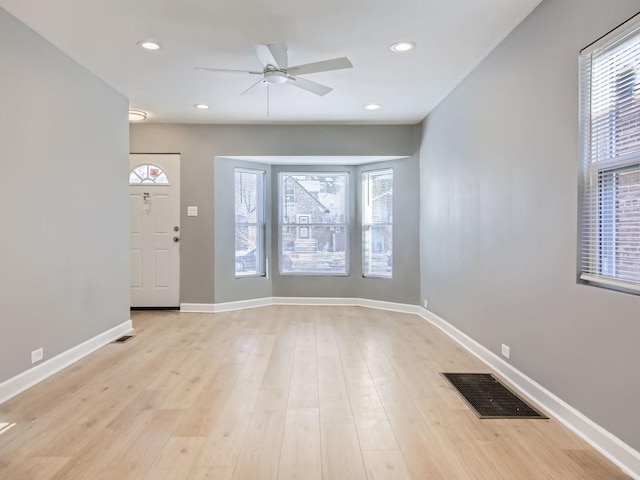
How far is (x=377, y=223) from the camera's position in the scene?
591cm

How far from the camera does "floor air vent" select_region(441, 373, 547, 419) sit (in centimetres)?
246

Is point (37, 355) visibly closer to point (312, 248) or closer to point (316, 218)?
point (312, 248)

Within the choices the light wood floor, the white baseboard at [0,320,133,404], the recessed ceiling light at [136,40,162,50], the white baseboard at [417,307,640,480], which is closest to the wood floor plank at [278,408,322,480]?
the light wood floor

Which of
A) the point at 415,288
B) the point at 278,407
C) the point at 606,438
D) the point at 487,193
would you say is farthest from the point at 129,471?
the point at 415,288

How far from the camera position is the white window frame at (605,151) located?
73.8 inches

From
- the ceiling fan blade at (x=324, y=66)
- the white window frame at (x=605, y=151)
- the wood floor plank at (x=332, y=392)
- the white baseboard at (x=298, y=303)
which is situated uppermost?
the ceiling fan blade at (x=324, y=66)

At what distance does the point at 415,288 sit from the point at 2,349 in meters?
4.39

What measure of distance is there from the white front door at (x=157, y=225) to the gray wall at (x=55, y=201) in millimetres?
1218

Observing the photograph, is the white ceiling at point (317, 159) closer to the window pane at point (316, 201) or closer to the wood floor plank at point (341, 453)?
the window pane at point (316, 201)

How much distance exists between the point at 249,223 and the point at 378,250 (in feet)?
6.32

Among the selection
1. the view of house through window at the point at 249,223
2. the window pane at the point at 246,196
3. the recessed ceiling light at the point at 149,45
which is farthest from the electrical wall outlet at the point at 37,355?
the window pane at the point at 246,196

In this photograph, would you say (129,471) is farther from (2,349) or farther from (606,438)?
(606,438)

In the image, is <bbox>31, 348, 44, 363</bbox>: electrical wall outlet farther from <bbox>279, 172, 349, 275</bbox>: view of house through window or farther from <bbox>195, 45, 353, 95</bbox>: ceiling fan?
<bbox>279, 172, 349, 275</bbox>: view of house through window

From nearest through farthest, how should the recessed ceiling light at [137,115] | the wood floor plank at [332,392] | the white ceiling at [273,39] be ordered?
1. the wood floor plank at [332,392]
2. the white ceiling at [273,39]
3. the recessed ceiling light at [137,115]
